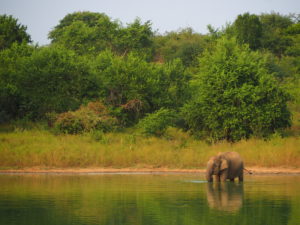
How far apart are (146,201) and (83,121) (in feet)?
62.9

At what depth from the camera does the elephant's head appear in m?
21.8

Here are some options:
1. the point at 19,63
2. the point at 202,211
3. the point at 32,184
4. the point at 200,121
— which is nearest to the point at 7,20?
the point at 19,63

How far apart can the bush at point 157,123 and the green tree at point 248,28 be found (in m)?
22.2

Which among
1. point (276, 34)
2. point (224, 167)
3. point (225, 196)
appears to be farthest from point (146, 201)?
point (276, 34)

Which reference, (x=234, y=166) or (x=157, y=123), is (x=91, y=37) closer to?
(x=157, y=123)

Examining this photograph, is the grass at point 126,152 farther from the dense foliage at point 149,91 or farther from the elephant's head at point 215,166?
the elephant's head at point 215,166

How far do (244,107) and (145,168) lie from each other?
9071 mm

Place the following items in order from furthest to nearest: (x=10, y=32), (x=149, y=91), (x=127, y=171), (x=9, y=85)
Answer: (x=10, y=32), (x=149, y=91), (x=9, y=85), (x=127, y=171)

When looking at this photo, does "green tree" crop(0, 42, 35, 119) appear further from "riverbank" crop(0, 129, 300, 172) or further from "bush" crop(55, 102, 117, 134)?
"riverbank" crop(0, 129, 300, 172)

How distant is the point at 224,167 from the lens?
2203 cm

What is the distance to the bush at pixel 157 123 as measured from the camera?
35.2m

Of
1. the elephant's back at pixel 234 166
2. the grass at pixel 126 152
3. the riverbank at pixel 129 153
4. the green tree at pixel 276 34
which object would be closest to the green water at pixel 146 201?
the elephant's back at pixel 234 166

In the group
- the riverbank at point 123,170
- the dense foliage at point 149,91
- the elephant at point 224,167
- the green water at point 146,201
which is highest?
Result: the dense foliage at point 149,91

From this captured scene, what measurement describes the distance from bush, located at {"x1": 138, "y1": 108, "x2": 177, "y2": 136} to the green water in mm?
11993
